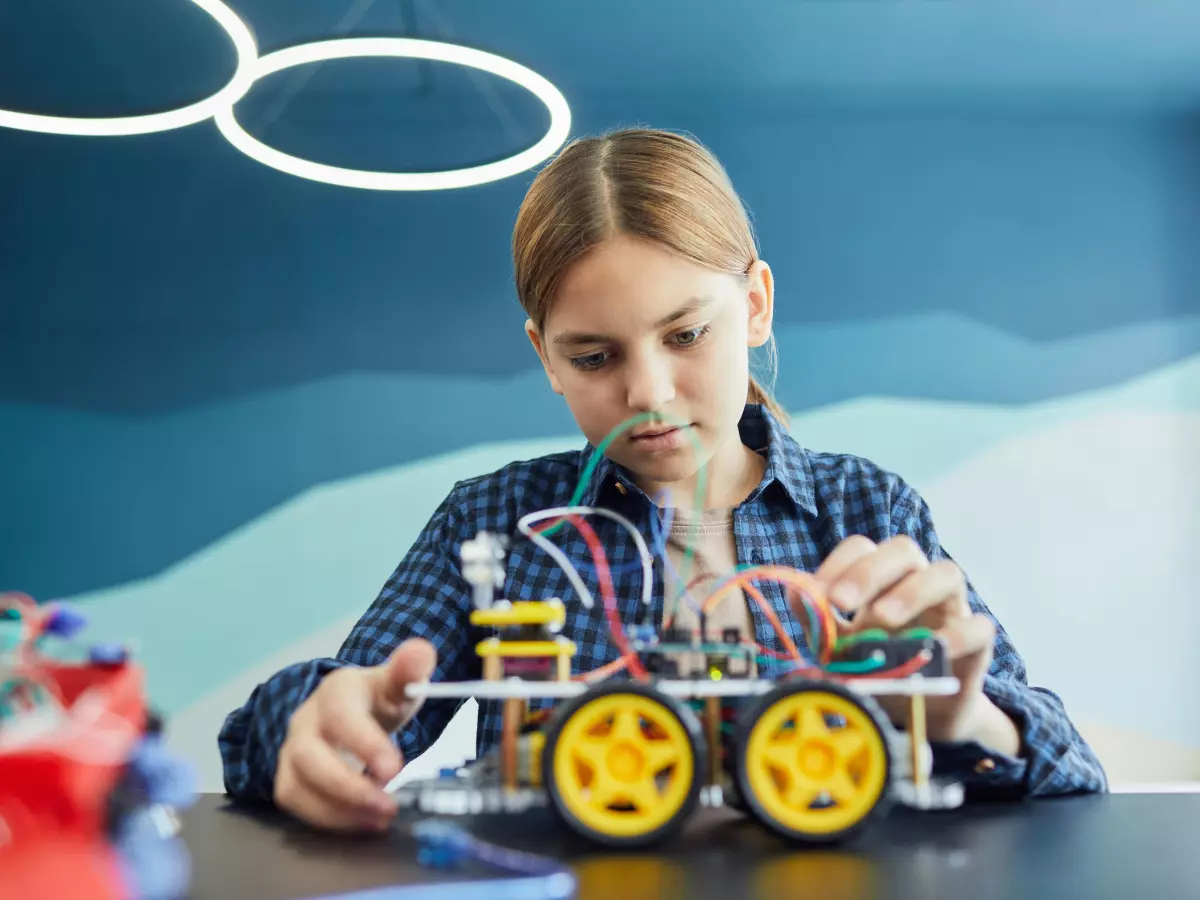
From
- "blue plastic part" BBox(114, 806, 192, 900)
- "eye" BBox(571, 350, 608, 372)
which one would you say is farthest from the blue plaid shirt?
"blue plastic part" BBox(114, 806, 192, 900)

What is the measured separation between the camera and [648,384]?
2.93 ft

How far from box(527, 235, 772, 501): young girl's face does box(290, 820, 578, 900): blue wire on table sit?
0.47 meters

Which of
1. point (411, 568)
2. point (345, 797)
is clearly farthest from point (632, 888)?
point (411, 568)

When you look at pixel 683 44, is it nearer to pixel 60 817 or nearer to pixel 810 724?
pixel 810 724

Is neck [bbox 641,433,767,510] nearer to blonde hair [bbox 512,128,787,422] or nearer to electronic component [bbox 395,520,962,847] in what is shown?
blonde hair [bbox 512,128,787,422]

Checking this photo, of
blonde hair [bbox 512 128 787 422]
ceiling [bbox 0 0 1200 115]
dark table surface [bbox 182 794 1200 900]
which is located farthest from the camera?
ceiling [bbox 0 0 1200 115]

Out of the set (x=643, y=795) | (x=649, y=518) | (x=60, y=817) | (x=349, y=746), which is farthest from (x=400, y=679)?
(x=649, y=518)

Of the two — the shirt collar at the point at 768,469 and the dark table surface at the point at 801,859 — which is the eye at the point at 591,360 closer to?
the shirt collar at the point at 768,469

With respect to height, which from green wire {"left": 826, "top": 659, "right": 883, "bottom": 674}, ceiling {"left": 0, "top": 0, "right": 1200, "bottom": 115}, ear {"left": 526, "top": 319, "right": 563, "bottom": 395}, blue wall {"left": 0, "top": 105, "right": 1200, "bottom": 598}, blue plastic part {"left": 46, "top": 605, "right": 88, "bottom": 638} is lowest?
green wire {"left": 826, "top": 659, "right": 883, "bottom": 674}

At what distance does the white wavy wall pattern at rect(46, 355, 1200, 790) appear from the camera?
3.06m

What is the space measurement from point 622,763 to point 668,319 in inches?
19.2

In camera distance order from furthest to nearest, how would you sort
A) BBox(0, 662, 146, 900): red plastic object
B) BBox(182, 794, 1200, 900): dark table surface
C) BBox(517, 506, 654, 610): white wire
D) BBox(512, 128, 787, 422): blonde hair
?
BBox(512, 128, 787, 422): blonde hair < BBox(517, 506, 654, 610): white wire < BBox(182, 794, 1200, 900): dark table surface < BBox(0, 662, 146, 900): red plastic object

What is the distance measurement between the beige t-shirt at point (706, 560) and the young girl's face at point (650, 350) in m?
0.14

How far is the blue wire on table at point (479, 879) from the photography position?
42 centimetres
